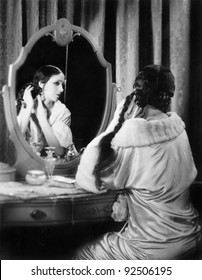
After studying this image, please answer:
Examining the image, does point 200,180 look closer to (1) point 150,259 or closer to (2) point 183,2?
(1) point 150,259

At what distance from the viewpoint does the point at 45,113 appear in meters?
1.33

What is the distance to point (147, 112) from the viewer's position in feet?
4.28

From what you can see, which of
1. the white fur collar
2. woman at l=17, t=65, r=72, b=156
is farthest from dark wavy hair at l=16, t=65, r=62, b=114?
the white fur collar

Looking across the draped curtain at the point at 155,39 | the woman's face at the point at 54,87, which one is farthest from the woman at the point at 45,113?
the draped curtain at the point at 155,39

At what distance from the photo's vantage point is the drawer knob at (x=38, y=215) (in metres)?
1.23

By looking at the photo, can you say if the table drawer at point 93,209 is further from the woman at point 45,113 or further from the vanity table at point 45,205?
the woman at point 45,113

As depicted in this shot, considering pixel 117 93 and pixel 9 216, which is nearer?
pixel 9 216

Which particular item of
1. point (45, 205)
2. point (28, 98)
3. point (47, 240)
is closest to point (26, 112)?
point (28, 98)

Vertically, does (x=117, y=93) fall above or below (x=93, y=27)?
below

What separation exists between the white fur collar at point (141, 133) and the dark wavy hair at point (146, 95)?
0.9 inches

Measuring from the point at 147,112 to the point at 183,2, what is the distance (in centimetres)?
41

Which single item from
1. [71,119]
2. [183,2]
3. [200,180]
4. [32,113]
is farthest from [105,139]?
[183,2]

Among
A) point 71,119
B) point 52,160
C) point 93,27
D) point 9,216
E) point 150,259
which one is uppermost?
point 93,27

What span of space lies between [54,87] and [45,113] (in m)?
0.09
